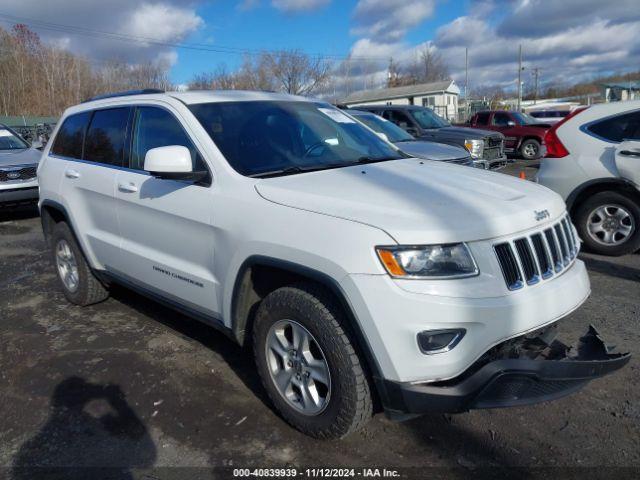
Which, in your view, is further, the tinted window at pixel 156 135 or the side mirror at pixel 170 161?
the tinted window at pixel 156 135

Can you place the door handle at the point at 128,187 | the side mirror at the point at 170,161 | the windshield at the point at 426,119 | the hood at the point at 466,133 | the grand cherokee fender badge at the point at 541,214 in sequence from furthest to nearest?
the windshield at the point at 426,119 < the hood at the point at 466,133 < the door handle at the point at 128,187 < the side mirror at the point at 170,161 < the grand cherokee fender badge at the point at 541,214

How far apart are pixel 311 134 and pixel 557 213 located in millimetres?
1684

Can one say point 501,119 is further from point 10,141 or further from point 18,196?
point 18,196

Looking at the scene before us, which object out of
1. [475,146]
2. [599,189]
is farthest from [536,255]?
[475,146]

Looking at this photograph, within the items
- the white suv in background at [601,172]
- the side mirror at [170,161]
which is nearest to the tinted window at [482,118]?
the white suv in background at [601,172]

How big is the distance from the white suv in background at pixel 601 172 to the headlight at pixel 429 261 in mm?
4259

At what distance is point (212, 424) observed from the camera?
10.2 ft

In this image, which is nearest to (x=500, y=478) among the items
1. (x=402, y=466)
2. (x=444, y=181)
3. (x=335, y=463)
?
(x=402, y=466)

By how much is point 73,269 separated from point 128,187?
5.31 feet

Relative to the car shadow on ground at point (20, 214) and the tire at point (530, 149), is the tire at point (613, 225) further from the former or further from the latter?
the tire at point (530, 149)

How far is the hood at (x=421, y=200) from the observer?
242 centimetres

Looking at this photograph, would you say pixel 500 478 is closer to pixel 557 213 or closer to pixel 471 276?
pixel 471 276

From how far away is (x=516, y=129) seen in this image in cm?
1841

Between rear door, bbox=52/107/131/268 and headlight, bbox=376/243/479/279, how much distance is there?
2.55m
